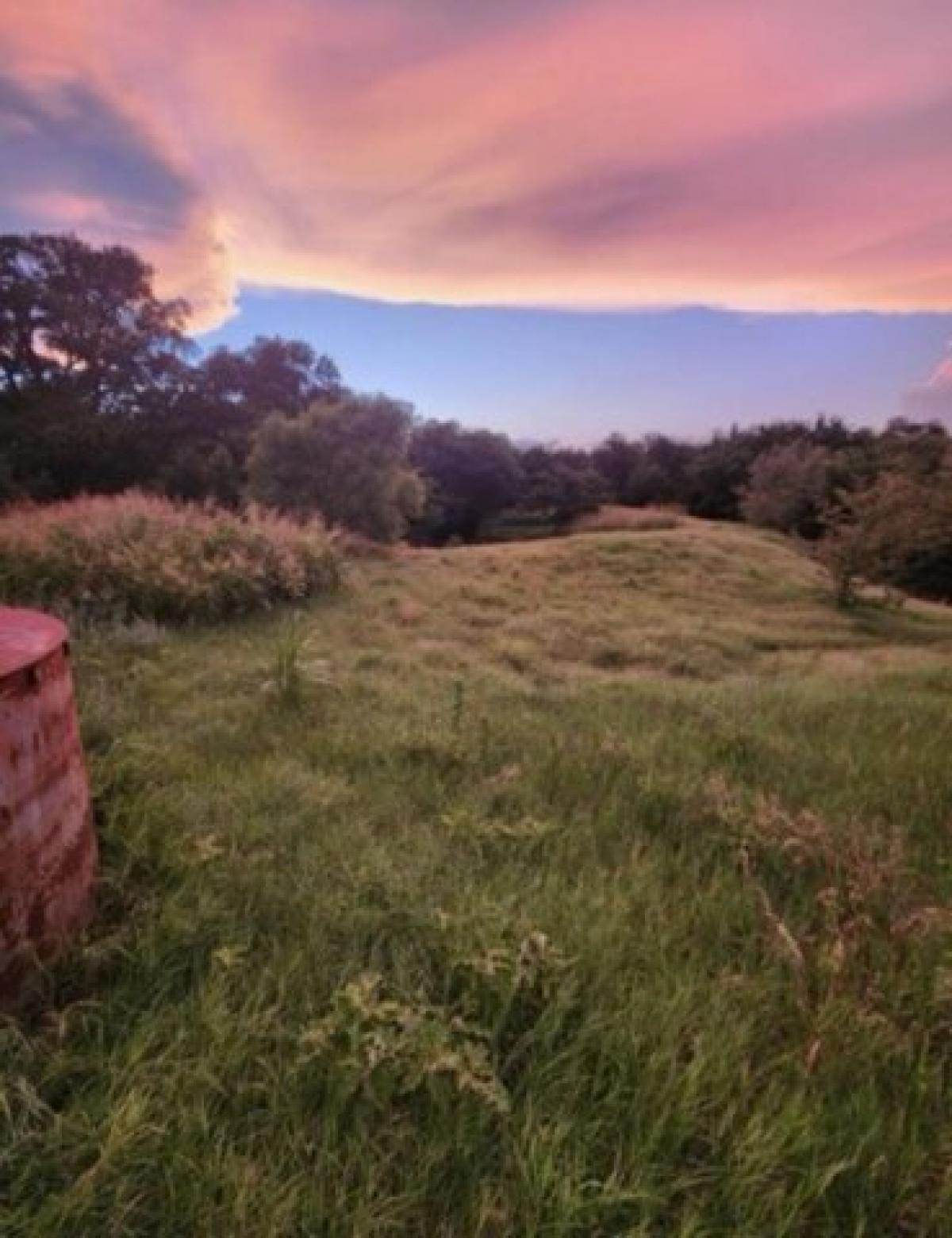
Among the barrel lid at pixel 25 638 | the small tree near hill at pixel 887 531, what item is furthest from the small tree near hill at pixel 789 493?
the barrel lid at pixel 25 638

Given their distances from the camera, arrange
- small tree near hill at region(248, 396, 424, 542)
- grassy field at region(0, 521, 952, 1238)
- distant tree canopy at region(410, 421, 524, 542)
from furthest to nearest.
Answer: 1. distant tree canopy at region(410, 421, 524, 542)
2. small tree near hill at region(248, 396, 424, 542)
3. grassy field at region(0, 521, 952, 1238)

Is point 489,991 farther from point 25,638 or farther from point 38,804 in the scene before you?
point 25,638

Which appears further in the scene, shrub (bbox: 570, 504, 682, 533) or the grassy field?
shrub (bbox: 570, 504, 682, 533)

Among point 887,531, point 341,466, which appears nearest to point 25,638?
point 887,531

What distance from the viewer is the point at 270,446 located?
16.4 metres

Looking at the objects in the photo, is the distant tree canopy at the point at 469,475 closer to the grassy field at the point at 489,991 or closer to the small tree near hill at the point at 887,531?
the small tree near hill at the point at 887,531

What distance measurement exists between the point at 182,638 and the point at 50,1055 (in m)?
5.36

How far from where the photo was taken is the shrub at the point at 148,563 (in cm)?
717

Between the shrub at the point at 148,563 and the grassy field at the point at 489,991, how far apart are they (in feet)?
10.2

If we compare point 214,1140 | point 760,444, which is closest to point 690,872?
point 214,1140

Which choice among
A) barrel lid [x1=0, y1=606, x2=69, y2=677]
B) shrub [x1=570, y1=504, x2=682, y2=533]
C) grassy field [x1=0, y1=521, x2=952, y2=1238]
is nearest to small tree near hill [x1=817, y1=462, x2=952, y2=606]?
grassy field [x1=0, y1=521, x2=952, y2=1238]

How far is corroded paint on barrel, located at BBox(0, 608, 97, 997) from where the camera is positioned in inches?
69.3

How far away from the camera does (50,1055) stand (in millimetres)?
1717

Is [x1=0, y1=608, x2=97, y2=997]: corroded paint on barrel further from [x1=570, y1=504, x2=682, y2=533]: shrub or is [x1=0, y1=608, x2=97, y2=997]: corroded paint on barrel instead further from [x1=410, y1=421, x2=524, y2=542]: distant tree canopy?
[x1=410, y1=421, x2=524, y2=542]: distant tree canopy
